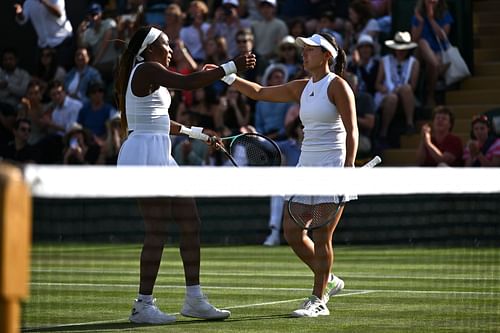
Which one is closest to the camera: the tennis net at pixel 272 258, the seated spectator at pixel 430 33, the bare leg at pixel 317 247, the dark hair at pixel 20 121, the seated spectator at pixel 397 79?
the tennis net at pixel 272 258

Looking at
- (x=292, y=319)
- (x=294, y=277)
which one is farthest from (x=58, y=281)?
(x=292, y=319)

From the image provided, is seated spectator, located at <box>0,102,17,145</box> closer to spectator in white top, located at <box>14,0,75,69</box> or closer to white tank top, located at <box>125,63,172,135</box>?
spectator in white top, located at <box>14,0,75,69</box>

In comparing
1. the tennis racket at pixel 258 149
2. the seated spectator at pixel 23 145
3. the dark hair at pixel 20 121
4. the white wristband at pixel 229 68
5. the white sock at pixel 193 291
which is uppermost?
the white wristband at pixel 229 68

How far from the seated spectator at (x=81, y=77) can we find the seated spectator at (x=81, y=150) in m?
1.35

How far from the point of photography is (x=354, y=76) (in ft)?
59.1

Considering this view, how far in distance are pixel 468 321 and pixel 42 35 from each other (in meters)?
14.8

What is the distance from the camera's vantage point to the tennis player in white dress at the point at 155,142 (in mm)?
8156

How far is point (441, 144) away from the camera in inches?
663

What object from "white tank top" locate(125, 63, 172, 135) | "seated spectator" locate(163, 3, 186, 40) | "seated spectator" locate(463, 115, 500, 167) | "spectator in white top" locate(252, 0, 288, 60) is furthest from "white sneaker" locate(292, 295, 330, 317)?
"seated spectator" locate(163, 3, 186, 40)

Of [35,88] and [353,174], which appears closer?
[353,174]

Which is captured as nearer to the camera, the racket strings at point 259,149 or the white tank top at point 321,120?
the white tank top at point 321,120

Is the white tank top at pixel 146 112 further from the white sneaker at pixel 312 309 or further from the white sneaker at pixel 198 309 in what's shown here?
the white sneaker at pixel 312 309

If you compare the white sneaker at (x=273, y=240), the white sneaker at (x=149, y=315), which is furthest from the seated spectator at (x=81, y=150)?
the white sneaker at (x=149, y=315)

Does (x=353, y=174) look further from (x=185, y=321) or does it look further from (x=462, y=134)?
(x=462, y=134)
